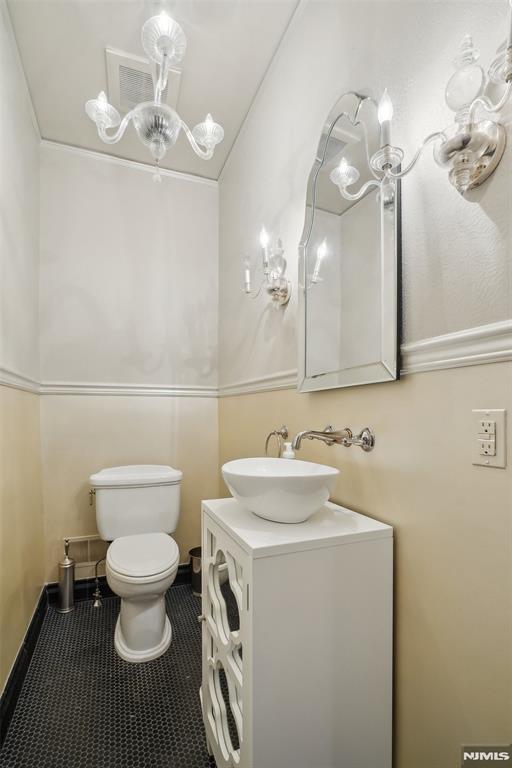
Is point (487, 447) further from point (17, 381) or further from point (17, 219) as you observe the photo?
point (17, 219)

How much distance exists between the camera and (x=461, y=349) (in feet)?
2.63

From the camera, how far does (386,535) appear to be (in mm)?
977

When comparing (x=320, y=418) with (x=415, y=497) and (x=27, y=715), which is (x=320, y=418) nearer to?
(x=415, y=497)

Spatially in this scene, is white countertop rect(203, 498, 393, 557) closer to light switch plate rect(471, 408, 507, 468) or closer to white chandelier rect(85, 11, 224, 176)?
light switch plate rect(471, 408, 507, 468)

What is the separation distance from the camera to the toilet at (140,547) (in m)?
1.57

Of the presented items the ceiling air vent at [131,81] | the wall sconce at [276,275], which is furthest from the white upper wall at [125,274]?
the wall sconce at [276,275]

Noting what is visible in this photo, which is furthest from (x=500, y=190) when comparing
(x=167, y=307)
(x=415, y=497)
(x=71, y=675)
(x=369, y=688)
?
(x=71, y=675)

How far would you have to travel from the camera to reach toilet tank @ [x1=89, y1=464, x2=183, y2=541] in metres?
1.96

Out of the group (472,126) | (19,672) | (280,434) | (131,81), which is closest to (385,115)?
(472,126)

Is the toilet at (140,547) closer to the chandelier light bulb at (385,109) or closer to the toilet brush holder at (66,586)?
the toilet brush holder at (66,586)

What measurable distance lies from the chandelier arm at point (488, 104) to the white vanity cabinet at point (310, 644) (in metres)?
0.96

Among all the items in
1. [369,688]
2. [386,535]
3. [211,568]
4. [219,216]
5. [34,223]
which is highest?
[219,216]

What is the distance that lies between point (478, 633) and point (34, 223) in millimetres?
2533

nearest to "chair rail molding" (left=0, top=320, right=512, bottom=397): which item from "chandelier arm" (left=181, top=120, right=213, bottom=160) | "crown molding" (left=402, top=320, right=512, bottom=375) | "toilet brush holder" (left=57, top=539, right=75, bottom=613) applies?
"crown molding" (left=402, top=320, right=512, bottom=375)
